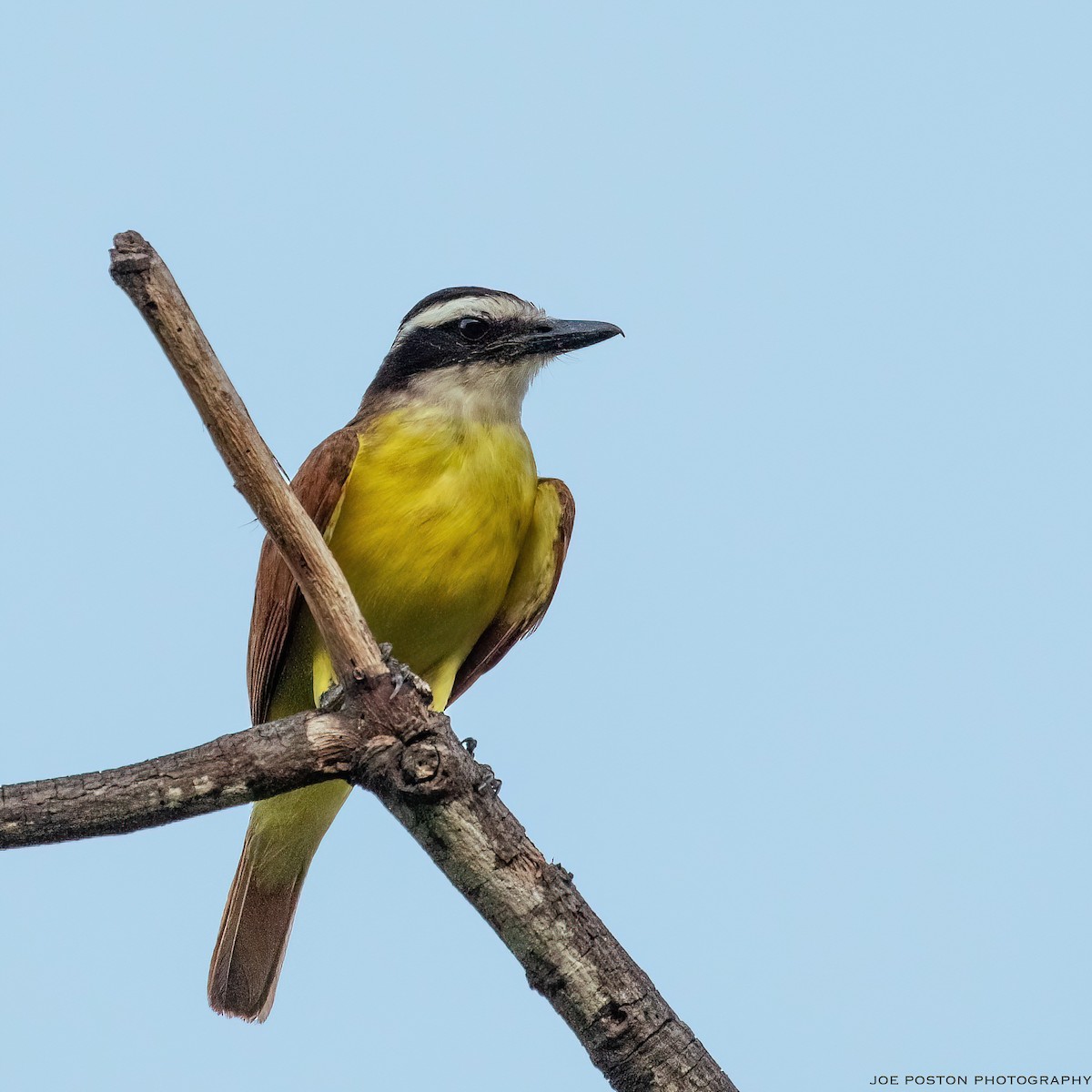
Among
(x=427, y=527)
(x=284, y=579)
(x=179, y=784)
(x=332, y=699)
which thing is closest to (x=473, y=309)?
(x=427, y=527)

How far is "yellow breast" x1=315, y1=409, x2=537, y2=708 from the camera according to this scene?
25.5 ft

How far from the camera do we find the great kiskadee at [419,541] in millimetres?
7773

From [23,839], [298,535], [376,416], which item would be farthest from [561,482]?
[23,839]

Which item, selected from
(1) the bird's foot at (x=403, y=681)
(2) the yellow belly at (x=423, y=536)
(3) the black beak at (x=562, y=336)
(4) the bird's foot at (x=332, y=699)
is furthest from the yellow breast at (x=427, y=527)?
(1) the bird's foot at (x=403, y=681)

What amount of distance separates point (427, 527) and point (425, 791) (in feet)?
7.46

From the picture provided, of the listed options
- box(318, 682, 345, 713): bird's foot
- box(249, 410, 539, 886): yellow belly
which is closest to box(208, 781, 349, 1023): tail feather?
box(249, 410, 539, 886): yellow belly

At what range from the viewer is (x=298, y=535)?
234 inches

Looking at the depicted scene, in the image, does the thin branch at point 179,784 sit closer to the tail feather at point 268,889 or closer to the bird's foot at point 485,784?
the bird's foot at point 485,784

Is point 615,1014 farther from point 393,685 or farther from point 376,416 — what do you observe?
point 376,416

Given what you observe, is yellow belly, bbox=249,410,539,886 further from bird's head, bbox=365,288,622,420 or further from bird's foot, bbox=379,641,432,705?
bird's foot, bbox=379,641,432,705

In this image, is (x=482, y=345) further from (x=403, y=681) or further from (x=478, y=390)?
(x=403, y=681)

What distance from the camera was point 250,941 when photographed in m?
8.34

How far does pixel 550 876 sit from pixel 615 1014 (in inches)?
24.5

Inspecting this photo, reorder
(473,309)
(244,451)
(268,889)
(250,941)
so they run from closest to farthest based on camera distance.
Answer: (244,451) < (250,941) < (268,889) < (473,309)
